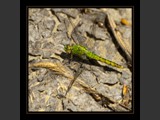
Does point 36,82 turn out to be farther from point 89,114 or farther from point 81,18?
point 81,18

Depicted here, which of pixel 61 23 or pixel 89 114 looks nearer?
pixel 89 114

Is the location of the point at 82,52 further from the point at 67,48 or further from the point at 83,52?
the point at 67,48

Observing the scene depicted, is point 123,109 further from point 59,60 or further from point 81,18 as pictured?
point 81,18

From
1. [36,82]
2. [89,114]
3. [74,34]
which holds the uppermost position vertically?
[74,34]

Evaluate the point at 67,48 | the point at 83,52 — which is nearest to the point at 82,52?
the point at 83,52

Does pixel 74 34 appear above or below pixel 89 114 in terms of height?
above
